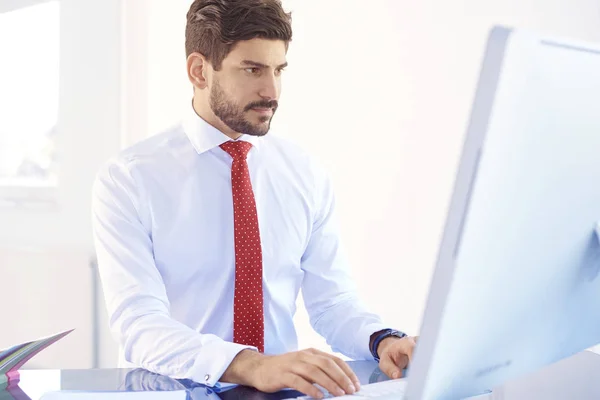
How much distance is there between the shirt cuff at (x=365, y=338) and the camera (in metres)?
1.62

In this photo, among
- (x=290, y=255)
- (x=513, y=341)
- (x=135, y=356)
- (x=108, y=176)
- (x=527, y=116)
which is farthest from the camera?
(x=290, y=255)

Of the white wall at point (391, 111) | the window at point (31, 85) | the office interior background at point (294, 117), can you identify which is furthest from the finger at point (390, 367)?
the window at point (31, 85)

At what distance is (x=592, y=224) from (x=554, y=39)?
27 cm

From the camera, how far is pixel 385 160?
3.00 m

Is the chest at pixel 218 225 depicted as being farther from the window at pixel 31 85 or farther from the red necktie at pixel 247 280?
the window at pixel 31 85

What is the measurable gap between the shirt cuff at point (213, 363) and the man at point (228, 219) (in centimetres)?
25

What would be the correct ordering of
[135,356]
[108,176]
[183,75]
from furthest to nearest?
[183,75] < [108,176] < [135,356]

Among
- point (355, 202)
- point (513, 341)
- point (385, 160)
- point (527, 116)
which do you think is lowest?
point (355, 202)

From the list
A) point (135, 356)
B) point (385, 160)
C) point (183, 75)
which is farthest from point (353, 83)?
point (135, 356)

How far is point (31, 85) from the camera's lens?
3.91 meters

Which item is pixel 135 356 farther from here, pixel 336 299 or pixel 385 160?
pixel 385 160

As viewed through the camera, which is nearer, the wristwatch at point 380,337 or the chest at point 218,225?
the wristwatch at point 380,337

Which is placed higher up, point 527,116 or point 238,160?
point 527,116

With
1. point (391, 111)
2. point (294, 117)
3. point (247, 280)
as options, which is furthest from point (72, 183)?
point (247, 280)
